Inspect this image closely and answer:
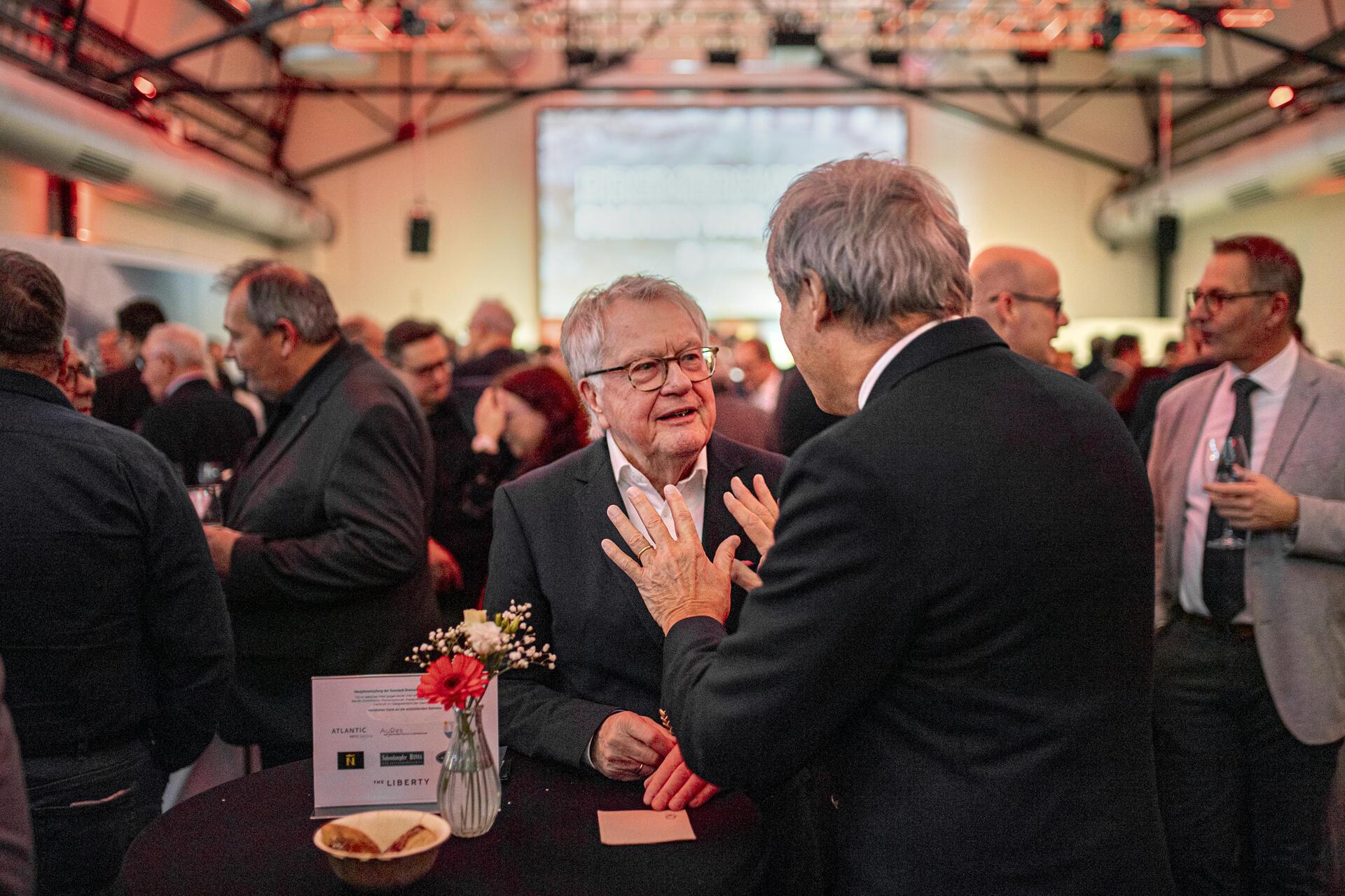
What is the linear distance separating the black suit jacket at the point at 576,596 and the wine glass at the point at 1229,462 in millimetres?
1094

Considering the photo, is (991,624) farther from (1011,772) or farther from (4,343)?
(4,343)

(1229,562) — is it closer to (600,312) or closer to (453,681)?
(600,312)

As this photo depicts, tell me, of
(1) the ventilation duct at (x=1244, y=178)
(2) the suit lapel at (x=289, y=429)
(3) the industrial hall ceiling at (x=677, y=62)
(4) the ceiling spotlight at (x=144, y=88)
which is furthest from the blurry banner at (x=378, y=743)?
(1) the ventilation duct at (x=1244, y=178)

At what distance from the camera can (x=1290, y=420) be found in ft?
8.81

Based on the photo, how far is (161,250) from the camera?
10.4 m

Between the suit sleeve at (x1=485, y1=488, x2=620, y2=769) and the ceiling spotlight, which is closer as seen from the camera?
the suit sleeve at (x1=485, y1=488, x2=620, y2=769)

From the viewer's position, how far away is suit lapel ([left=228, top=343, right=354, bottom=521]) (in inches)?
113

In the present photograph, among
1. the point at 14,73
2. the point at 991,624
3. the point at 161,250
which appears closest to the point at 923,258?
the point at 991,624

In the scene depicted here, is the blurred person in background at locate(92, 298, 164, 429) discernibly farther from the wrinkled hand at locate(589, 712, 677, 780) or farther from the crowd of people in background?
the wrinkled hand at locate(589, 712, 677, 780)

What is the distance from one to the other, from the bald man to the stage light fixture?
7.87 m

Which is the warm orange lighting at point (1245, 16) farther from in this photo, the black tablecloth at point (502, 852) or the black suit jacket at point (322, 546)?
the black tablecloth at point (502, 852)

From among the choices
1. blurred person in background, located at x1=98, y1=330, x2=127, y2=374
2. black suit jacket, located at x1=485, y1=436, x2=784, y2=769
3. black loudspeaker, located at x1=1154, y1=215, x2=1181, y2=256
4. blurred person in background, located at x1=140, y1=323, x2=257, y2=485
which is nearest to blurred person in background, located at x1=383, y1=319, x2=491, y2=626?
blurred person in background, located at x1=140, y1=323, x2=257, y2=485

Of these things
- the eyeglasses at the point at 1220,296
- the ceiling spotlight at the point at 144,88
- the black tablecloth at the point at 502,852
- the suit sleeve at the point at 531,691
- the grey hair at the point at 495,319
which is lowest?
the black tablecloth at the point at 502,852

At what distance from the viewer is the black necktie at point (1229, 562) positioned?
8.80ft
